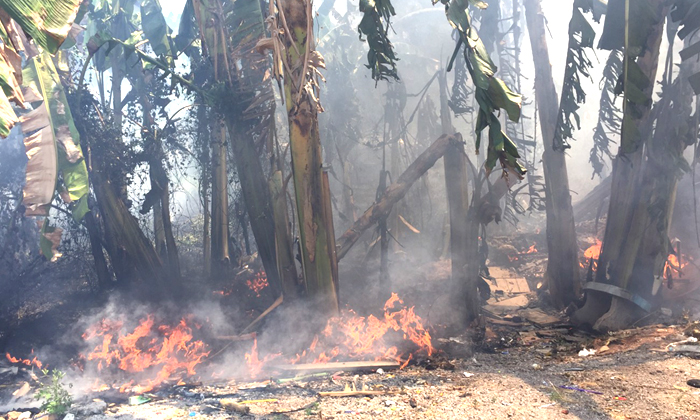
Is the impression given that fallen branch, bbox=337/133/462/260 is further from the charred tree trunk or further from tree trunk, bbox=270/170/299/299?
tree trunk, bbox=270/170/299/299

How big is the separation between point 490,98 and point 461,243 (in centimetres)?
361

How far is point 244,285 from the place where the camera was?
9.70m

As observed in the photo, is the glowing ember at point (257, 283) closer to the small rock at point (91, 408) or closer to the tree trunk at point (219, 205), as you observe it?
the tree trunk at point (219, 205)

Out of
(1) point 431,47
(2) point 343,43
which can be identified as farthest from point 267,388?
(1) point 431,47

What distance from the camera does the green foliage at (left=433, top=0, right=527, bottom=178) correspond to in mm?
3613

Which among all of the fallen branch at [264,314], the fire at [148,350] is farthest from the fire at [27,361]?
the fallen branch at [264,314]

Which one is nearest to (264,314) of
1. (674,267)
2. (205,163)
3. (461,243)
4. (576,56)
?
(461,243)

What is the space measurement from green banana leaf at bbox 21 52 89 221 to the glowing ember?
3717 mm

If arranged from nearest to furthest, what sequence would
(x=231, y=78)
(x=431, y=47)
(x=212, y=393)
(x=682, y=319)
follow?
(x=212, y=393)
(x=682, y=319)
(x=231, y=78)
(x=431, y=47)

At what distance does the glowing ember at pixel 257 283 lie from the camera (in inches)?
376

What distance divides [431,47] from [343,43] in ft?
17.9

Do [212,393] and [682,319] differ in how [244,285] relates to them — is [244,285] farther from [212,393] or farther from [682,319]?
[682,319]

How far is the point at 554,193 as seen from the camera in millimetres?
8117

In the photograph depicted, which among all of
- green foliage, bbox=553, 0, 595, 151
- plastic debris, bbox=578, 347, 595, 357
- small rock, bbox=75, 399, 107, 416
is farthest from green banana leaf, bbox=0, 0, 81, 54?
plastic debris, bbox=578, 347, 595, 357
